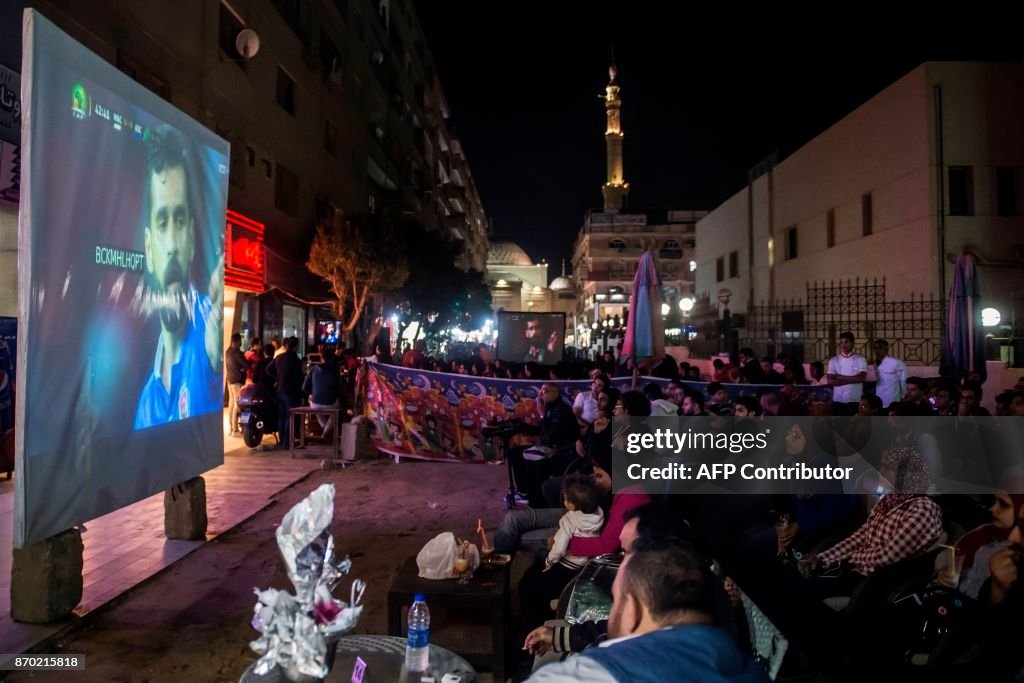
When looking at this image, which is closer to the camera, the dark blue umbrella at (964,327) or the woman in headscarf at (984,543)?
the woman in headscarf at (984,543)

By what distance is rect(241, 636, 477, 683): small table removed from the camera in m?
2.89

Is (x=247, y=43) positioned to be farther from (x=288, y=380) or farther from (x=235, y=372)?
(x=288, y=380)

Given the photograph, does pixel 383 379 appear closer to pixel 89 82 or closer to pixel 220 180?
pixel 220 180

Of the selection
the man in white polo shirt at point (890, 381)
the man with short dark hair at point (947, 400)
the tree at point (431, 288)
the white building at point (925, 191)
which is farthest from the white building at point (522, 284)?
the man with short dark hair at point (947, 400)

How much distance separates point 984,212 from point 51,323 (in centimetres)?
2023

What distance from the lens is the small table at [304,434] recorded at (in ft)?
35.3

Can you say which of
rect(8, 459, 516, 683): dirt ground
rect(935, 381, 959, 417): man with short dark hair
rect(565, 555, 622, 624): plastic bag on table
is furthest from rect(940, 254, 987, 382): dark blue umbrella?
rect(565, 555, 622, 624): plastic bag on table

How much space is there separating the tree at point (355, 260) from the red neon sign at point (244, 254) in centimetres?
351

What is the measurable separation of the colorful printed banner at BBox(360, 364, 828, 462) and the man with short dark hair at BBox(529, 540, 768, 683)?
8.12 m

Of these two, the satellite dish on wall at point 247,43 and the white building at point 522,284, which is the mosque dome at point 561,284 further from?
the satellite dish on wall at point 247,43

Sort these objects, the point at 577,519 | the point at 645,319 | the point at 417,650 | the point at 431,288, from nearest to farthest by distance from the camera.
→ the point at 417,650, the point at 577,519, the point at 645,319, the point at 431,288

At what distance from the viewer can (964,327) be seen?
1112 cm

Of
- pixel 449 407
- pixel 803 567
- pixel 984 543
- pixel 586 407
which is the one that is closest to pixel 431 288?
pixel 449 407

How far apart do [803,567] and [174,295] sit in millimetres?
5404
